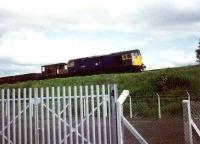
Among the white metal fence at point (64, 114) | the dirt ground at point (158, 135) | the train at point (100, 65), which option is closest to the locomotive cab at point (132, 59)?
the train at point (100, 65)

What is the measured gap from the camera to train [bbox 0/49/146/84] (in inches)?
1796

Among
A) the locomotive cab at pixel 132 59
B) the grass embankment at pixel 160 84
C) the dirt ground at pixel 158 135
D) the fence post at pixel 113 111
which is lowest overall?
the dirt ground at pixel 158 135

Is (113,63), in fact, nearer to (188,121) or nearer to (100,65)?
(100,65)

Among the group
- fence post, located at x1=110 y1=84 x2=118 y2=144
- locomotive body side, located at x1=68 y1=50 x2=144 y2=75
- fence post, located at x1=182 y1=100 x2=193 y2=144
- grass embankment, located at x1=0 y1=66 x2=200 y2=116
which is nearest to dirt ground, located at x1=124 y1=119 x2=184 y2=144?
fence post, located at x1=182 y1=100 x2=193 y2=144

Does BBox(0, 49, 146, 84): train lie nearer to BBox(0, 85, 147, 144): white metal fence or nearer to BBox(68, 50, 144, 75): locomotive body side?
BBox(68, 50, 144, 75): locomotive body side

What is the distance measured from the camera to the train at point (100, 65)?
45625 millimetres

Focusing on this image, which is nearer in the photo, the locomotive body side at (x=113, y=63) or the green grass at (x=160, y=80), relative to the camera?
the green grass at (x=160, y=80)

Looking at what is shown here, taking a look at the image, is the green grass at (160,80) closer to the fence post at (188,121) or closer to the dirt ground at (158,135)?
the dirt ground at (158,135)

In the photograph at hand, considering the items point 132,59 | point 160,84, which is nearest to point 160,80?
point 160,84

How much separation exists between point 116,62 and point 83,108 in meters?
36.2

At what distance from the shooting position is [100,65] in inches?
1884

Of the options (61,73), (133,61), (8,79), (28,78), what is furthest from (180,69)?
(8,79)

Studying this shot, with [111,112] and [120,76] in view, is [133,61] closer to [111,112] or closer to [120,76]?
[120,76]

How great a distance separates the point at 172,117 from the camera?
2422cm
